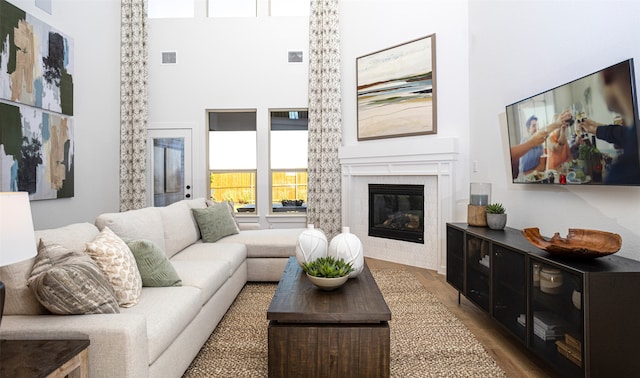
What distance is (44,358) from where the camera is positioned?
48.2 inches

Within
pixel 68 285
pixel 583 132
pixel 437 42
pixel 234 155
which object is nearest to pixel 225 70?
pixel 234 155

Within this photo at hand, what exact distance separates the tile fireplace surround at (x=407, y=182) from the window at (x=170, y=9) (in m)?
3.42

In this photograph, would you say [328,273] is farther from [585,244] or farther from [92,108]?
[92,108]

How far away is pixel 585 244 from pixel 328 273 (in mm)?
1448

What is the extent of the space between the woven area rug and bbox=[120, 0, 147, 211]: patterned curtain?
3.34 meters

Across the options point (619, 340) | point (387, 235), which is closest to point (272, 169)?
point (387, 235)

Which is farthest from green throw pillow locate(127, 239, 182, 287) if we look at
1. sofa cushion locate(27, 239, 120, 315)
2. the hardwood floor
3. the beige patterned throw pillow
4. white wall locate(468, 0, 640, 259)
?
white wall locate(468, 0, 640, 259)

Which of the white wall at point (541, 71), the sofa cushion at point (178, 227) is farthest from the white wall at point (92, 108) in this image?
the white wall at point (541, 71)

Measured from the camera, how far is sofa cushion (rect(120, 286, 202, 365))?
1.64 m

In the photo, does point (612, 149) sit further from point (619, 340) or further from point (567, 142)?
point (619, 340)

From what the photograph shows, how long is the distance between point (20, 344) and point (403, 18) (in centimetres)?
495

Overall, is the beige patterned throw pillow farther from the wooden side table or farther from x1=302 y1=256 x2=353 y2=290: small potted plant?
x1=302 y1=256 x2=353 y2=290: small potted plant

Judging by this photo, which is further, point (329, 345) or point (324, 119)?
point (324, 119)

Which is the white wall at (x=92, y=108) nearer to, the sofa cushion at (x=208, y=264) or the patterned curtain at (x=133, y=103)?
the patterned curtain at (x=133, y=103)
